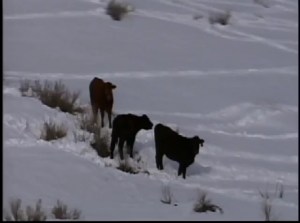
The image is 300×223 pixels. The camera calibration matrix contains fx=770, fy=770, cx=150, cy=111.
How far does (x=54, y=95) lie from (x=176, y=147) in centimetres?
171

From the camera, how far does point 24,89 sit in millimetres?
8211

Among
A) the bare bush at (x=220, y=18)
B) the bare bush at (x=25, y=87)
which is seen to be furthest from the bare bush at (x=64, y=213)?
the bare bush at (x=220, y=18)

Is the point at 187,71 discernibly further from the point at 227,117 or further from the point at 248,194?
the point at 248,194

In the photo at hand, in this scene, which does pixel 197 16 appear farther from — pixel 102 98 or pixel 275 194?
pixel 275 194

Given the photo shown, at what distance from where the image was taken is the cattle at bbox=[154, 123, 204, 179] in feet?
22.5

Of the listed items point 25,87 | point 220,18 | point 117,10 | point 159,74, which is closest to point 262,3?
point 220,18

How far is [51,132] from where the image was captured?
7109 millimetres

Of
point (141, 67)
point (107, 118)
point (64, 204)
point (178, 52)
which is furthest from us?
point (178, 52)

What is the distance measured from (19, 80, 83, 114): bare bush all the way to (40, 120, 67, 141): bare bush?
28.2 inches

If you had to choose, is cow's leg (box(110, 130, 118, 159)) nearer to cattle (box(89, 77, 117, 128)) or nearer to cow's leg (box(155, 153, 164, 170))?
cow's leg (box(155, 153, 164, 170))

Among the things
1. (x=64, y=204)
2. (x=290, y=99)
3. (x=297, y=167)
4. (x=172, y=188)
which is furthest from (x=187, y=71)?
(x=64, y=204)

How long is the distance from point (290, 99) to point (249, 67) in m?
1.35

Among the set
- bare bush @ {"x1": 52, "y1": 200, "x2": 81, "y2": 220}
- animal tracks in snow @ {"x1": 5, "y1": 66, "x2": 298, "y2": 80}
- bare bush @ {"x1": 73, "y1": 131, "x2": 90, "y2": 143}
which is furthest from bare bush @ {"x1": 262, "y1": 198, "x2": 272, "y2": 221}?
animal tracks in snow @ {"x1": 5, "y1": 66, "x2": 298, "y2": 80}

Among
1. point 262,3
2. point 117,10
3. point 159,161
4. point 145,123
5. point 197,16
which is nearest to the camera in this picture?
point 159,161
